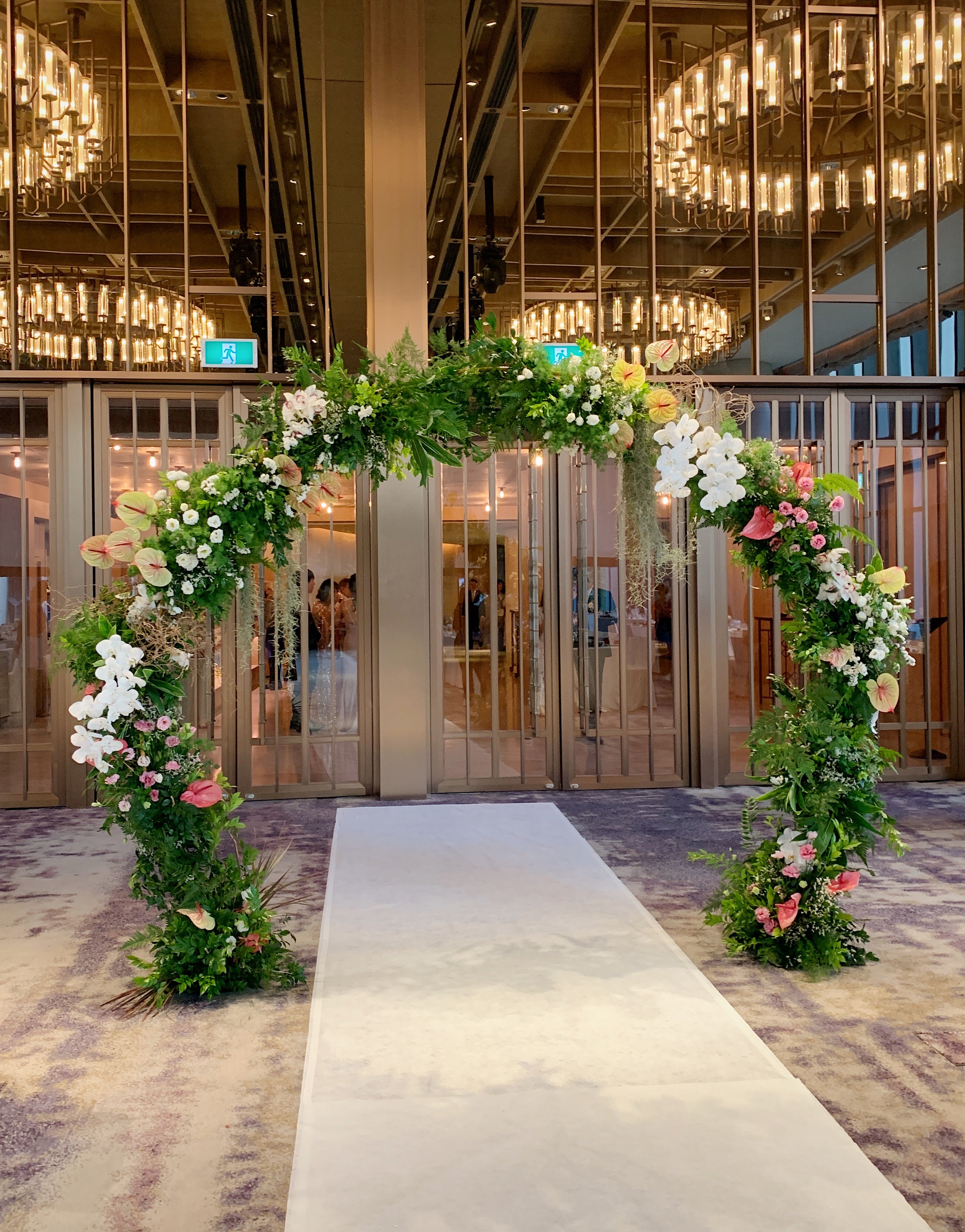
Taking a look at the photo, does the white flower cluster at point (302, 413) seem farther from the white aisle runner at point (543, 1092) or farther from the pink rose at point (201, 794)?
the white aisle runner at point (543, 1092)

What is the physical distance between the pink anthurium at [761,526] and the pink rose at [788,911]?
1364 millimetres

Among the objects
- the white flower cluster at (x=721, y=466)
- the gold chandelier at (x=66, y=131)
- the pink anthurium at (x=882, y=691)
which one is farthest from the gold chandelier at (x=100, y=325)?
the pink anthurium at (x=882, y=691)

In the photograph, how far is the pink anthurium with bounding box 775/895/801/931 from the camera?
13.1 ft

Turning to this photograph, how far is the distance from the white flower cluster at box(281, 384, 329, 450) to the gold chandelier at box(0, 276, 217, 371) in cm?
359

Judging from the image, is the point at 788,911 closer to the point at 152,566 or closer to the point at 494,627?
the point at 152,566

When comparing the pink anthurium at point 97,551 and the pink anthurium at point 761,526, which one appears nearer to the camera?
the pink anthurium at point 97,551

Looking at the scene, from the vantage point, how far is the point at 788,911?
3996 mm

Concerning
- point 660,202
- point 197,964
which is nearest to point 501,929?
point 197,964

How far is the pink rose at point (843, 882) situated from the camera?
13.4 feet

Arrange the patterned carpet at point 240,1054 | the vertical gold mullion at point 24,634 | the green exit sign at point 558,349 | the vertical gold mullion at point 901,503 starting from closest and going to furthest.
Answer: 1. the patterned carpet at point 240,1054
2. the green exit sign at point 558,349
3. the vertical gold mullion at point 24,634
4. the vertical gold mullion at point 901,503

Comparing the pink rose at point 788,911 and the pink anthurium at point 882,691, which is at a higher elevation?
the pink anthurium at point 882,691

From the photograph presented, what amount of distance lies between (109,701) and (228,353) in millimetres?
4145

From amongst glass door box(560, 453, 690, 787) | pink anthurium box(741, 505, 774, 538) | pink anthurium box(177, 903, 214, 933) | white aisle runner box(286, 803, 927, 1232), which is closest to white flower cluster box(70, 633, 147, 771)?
pink anthurium box(177, 903, 214, 933)

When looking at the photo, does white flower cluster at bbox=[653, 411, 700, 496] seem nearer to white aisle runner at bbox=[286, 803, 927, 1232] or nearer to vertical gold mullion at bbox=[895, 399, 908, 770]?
white aisle runner at bbox=[286, 803, 927, 1232]
